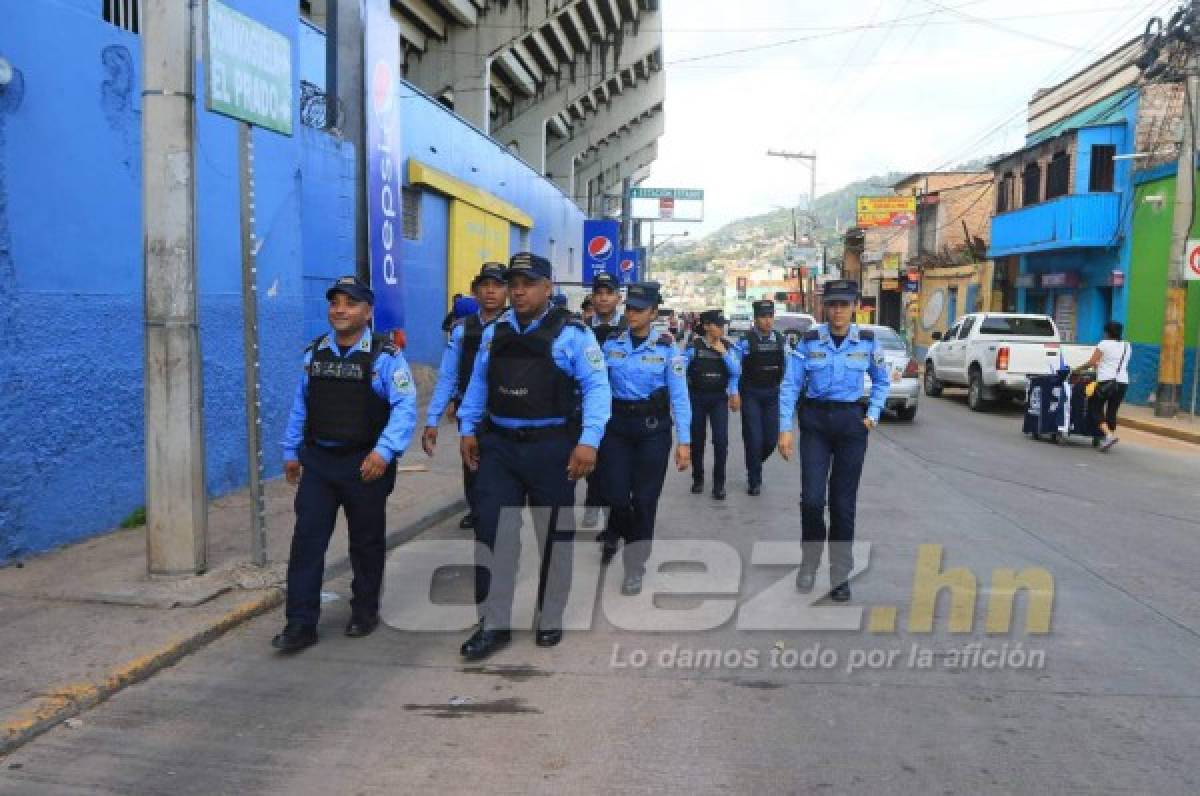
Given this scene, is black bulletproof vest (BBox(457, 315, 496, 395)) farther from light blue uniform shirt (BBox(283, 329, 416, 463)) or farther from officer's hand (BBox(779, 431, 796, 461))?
officer's hand (BBox(779, 431, 796, 461))

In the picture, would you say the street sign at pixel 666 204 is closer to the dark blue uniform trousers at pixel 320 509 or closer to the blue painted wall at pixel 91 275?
the blue painted wall at pixel 91 275

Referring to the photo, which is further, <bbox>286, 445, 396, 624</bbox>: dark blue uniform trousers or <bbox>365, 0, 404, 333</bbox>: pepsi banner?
<bbox>365, 0, 404, 333</bbox>: pepsi banner

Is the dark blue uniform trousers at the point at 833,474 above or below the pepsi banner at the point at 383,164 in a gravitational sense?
below

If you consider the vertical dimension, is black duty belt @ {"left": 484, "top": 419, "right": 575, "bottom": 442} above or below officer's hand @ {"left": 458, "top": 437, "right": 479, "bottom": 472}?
above

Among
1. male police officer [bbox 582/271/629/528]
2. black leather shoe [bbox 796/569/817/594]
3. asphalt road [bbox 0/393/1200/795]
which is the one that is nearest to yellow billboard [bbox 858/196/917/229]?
male police officer [bbox 582/271/629/528]

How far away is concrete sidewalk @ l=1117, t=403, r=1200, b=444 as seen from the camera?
15.7 meters

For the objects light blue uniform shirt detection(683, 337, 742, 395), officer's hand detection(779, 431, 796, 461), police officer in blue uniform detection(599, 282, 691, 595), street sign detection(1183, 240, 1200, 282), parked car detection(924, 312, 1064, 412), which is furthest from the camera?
parked car detection(924, 312, 1064, 412)

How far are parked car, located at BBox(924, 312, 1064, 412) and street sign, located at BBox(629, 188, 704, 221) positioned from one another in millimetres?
26684

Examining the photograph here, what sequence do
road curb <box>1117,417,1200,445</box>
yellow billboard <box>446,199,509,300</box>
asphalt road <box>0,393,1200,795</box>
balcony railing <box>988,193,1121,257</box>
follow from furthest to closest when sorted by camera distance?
balcony railing <box>988,193,1121,257</box> < yellow billboard <box>446,199,509,300</box> < road curb <box>1117,417,1200,445</box> < asphalt road <box>0,393,1200,795</box>

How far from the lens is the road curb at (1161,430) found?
50.7 feet

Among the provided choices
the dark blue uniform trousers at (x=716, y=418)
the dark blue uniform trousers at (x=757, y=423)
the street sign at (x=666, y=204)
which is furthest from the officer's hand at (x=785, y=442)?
the street sign at (x=666, y=204)

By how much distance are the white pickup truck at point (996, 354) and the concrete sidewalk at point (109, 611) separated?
13.4 m

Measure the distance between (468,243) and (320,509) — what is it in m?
13.9

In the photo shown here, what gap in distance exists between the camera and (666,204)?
162 ft
